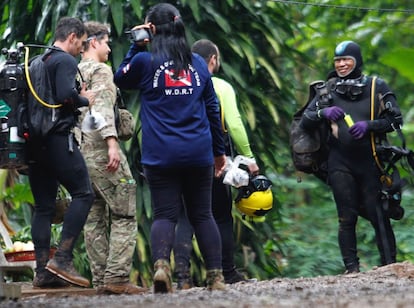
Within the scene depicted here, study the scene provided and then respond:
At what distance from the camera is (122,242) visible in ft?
27.6

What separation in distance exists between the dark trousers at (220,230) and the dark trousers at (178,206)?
1.16 metres

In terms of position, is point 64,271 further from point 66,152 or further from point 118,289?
point 66,152

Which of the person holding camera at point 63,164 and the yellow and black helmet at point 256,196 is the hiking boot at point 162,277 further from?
the yellow and black helmet at point 256,196

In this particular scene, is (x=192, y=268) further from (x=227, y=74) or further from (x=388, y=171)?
(x=388, y=171)

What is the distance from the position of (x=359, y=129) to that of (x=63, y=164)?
2.84 m

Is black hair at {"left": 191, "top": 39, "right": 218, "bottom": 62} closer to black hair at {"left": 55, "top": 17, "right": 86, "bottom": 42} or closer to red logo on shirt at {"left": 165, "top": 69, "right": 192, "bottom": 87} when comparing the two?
black hair at {"left": 55, "top": 17, "right": 86, "bottom": 42}

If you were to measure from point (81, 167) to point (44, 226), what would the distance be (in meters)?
0.57

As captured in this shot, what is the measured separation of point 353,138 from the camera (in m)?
9.77

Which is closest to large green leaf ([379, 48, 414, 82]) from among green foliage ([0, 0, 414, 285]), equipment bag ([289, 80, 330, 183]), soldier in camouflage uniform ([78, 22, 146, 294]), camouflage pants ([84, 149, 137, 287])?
soldier in camouflage uniform ([78, 22, 146, 294])

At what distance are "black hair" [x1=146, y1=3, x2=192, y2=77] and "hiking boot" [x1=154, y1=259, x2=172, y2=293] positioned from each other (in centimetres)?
122

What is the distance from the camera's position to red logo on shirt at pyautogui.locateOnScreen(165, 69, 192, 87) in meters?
7.42

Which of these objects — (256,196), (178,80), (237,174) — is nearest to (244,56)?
(256,196)

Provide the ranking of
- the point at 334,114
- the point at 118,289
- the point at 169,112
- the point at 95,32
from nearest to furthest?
the point at 169,112
the point at 118,289
the point at 95,32
the point at 334,114

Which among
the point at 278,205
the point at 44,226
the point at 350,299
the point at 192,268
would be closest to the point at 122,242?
the point at 44,226
